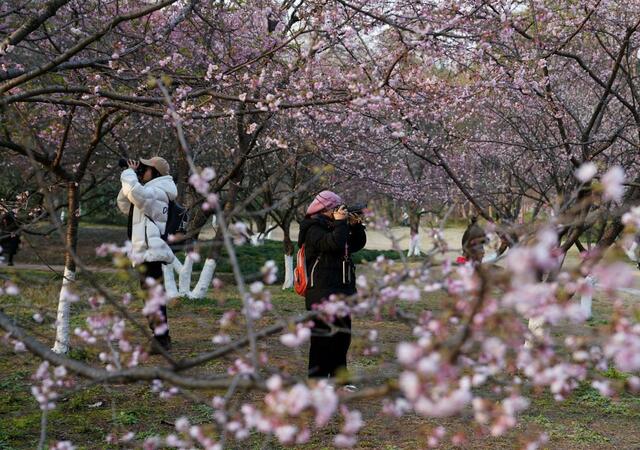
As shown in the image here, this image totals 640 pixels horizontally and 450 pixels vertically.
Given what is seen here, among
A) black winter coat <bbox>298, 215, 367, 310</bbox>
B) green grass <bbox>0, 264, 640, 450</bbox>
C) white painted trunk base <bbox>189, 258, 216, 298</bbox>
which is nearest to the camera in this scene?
green grass <bbox>0, 264, 640, 450</bbox>

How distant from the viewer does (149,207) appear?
21.5 ft

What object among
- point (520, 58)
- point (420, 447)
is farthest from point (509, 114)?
point (420, 447)

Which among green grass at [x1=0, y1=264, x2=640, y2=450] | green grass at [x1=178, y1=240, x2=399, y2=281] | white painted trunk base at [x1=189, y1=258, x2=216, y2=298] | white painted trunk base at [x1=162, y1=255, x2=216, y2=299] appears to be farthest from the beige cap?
green grass at [x1=178, y1=240, x2=399, y2=281]

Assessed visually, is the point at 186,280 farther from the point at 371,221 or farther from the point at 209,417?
the point at 371,221

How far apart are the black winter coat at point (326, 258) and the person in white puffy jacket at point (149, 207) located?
1357mm

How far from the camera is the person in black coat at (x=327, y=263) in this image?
227 inches

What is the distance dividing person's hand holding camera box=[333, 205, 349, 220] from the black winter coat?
35mm

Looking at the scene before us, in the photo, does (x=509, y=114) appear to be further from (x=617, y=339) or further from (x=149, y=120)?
(x=617, y=339)

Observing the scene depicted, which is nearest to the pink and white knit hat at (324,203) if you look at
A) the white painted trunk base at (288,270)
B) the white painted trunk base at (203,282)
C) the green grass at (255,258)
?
the white painted trunk base at (203,282)

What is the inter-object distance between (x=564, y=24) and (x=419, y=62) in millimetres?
1665

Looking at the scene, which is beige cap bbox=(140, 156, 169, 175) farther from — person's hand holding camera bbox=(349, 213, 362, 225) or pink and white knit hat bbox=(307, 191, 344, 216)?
person's hand holding camera bbox=(349, 213, 362, 225)

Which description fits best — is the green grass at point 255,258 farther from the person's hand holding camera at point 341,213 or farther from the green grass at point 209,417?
the person's hand holding camera at point 341,213

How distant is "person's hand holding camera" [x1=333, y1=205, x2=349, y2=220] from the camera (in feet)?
18.8

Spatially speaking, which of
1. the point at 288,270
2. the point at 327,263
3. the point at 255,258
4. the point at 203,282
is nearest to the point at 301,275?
the point at 327,263
